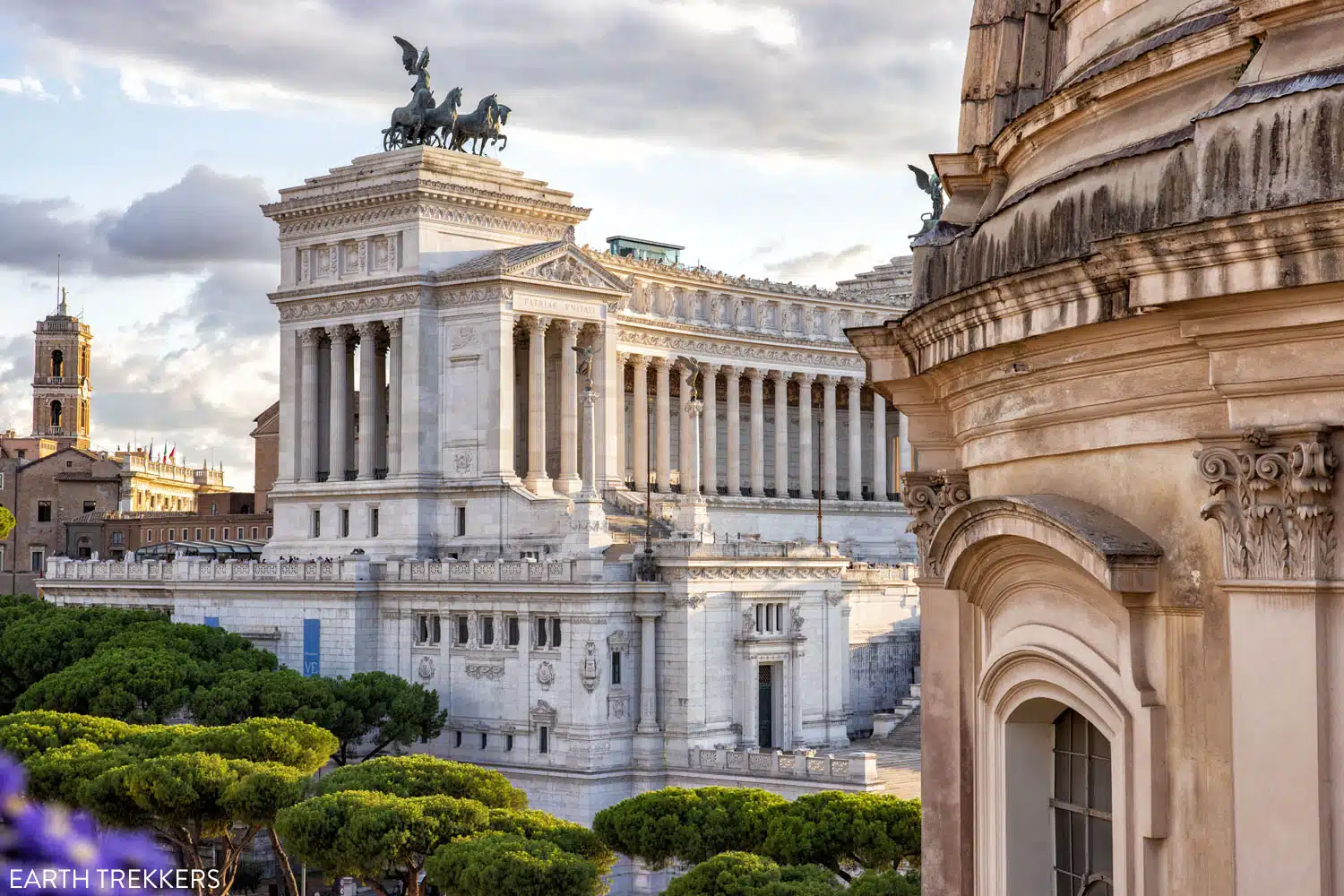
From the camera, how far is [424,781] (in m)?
63.4

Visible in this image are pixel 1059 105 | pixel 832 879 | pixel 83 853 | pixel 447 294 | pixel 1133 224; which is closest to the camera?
pixel 83 853

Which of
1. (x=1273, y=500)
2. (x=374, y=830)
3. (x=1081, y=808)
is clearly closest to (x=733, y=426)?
(x=374, y=830)

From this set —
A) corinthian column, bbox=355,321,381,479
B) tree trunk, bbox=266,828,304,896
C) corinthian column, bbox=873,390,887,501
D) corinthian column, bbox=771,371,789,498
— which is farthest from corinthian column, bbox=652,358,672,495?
tree trunk, bbox=266,828,304,896

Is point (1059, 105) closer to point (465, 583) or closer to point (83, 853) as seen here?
point (83, 853)

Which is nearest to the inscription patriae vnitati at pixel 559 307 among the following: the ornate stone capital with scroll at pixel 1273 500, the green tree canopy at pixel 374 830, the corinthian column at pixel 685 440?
the corinthian column at pixel 685 440

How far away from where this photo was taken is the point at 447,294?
9838 cm

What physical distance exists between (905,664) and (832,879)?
40718 millimetres

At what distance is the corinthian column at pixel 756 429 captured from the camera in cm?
12138

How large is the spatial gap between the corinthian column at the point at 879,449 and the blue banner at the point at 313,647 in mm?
51570

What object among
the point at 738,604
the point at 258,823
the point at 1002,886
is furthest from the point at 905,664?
the point at 1002,886

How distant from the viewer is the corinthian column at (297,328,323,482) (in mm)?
103625

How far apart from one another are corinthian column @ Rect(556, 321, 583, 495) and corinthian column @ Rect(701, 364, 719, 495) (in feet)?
54.1

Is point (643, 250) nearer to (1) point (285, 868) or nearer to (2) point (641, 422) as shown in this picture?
(2) point (641, 422)

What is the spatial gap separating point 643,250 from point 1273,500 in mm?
113998
